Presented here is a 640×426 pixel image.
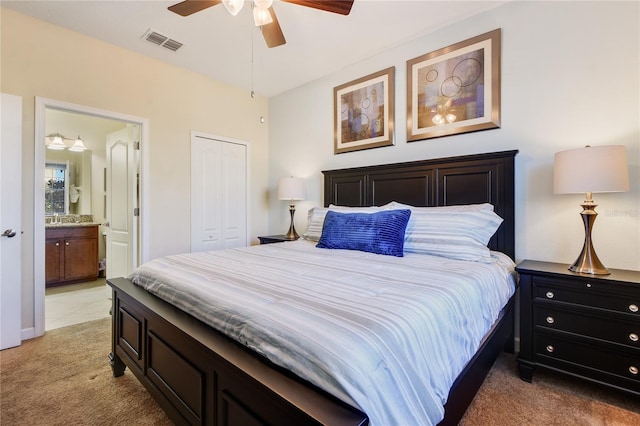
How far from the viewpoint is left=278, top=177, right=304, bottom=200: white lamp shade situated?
12.3 feet

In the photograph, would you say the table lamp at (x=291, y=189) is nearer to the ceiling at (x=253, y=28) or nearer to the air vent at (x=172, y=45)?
the ceiling at (x=253, y=28)

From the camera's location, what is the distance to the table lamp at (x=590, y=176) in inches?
68.9

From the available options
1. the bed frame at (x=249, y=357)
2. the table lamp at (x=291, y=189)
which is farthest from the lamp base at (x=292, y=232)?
the bed frame at (x=249, y=357)

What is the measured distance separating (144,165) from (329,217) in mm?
2208

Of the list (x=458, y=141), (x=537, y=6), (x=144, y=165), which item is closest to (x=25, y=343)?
(x=144, y=165)

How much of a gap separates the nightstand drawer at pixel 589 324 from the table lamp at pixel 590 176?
272 mm

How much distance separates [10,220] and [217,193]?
1973mm

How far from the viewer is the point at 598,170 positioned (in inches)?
69.5

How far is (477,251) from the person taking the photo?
2002mm

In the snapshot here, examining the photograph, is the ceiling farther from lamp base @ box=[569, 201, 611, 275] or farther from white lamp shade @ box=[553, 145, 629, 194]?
lamp base @ box=[569, 201, 611, 275]

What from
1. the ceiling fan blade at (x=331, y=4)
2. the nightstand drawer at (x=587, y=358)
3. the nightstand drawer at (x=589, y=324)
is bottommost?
the nightstand drawer at (x=587, y=358)

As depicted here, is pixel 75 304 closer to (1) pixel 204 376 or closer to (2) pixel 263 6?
(1) pixel 204 376

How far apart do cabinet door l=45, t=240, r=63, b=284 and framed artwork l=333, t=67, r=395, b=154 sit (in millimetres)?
4234

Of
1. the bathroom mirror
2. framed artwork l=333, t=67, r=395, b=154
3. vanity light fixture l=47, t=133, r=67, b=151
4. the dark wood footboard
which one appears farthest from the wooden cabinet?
framed artwork l=333, t=67, r=395, b=154
